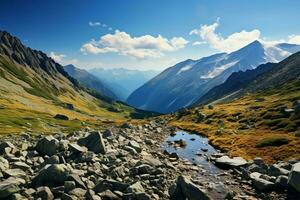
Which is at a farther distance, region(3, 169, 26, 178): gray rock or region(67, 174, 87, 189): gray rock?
region(3, 169, 26, 178): gray rock

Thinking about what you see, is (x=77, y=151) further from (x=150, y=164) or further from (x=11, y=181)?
(x=11, y=181)

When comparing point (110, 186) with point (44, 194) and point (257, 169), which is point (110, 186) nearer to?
point (44, 194)

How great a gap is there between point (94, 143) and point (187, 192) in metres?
20.0

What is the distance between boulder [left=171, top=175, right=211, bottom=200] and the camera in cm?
3161

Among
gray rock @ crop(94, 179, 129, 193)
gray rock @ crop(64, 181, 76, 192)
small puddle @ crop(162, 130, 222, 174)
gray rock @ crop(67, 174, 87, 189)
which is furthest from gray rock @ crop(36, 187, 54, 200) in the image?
small puddle @ crop(162, 130, 222, 174)

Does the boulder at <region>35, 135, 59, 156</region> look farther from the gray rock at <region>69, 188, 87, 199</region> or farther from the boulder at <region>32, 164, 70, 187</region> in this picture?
the gray rock at <region>69, 188, 87, 199</region>

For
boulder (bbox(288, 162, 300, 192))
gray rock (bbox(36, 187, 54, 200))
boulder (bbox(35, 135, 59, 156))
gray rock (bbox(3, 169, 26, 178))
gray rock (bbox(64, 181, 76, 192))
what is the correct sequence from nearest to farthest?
gray rock (bbox(36, 187, 54, 200)) → gray rock (bbox(64, 181, 76, 192)) → boulder (bbox(288, 162, 300, 192)) → gray rock (bbox(3, 169, 26, 178)) → boulder (bbox(35, 135, 59, 156))

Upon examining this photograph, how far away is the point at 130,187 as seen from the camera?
31.6 meters

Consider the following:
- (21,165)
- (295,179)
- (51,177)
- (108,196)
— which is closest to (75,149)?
(21,165)

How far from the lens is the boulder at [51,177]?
32.0m

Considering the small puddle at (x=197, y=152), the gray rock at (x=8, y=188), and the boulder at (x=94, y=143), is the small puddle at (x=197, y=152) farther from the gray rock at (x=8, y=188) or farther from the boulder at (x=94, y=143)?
the gray rock at (x=8, y=188)

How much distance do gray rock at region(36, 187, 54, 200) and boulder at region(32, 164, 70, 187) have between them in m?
2.65

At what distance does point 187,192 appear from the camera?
31.9 metres

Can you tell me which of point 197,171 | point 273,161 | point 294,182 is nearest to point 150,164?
point 197,171
